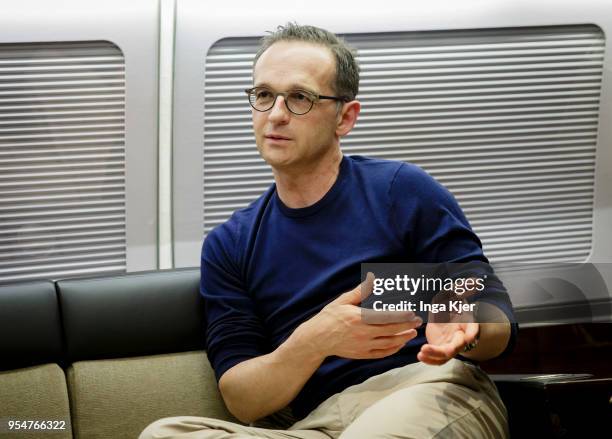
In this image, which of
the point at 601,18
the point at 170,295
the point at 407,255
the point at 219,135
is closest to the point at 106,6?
the point at 219,135

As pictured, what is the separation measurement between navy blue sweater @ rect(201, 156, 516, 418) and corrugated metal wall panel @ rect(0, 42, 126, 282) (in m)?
0.81

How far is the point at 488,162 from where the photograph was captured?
11.0 feet

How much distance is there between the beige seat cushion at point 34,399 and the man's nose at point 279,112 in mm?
970

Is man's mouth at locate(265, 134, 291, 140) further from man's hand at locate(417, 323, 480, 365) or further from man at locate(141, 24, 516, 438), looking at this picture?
man's hand at locate(417, 323, 480, 365)

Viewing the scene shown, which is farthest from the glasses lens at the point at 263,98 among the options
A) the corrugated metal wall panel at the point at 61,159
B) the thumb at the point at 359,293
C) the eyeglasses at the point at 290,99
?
the corrugated metal wall panel at the point at 61,159

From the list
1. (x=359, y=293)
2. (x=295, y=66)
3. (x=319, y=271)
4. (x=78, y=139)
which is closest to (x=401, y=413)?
(x=359, y=293)

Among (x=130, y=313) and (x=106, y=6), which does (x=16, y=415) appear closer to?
(x=130, y=313)

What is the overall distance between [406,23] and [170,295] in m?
1.37

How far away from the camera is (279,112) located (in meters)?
2.27

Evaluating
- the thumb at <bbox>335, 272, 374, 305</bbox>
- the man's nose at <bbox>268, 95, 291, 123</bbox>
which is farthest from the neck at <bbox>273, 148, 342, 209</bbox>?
the thumb at <bbox>335, 272, 374, 305</bbox>

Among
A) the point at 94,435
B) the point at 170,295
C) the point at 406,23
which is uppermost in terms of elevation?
the point at 406,23

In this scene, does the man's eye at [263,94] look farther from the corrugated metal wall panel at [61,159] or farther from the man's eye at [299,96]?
the corrugated metal wall panel at [61,159]

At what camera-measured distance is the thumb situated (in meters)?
2.06

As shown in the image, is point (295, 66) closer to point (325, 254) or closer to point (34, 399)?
point (325, 254)
